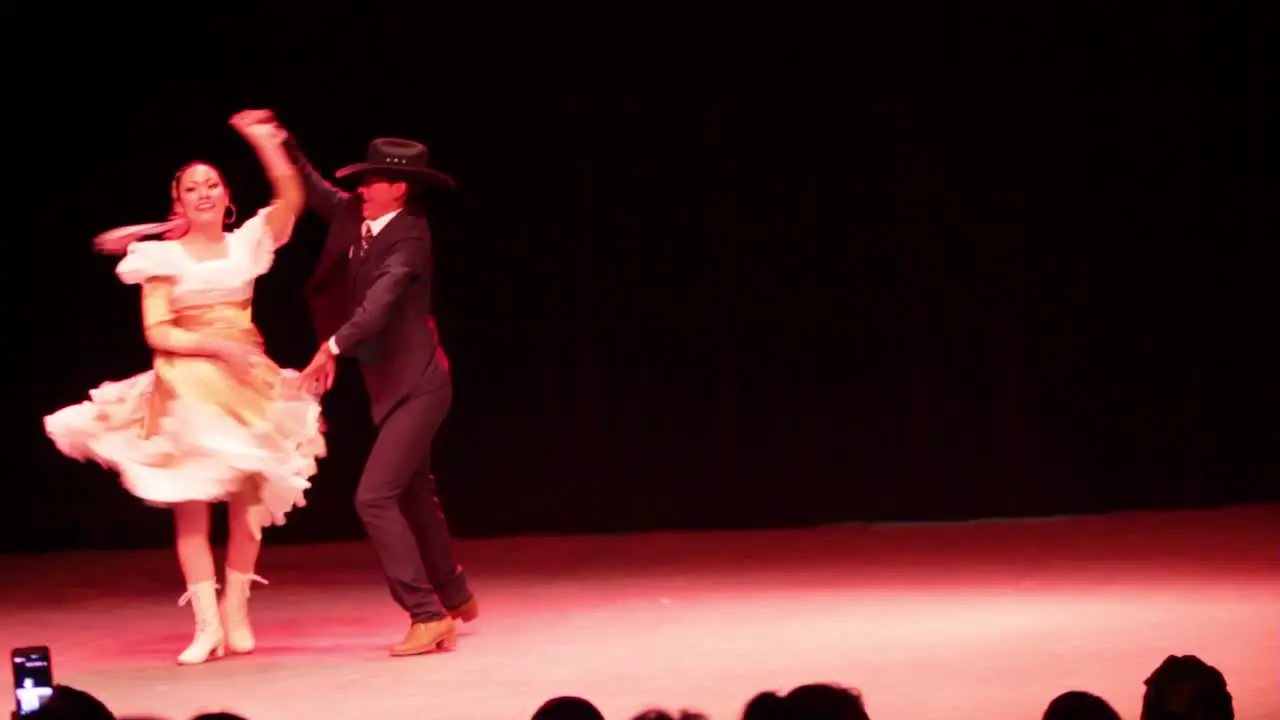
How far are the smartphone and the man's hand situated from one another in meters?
1.97

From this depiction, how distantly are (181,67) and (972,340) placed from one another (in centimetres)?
365

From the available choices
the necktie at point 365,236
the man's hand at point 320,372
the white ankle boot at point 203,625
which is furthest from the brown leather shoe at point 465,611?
the necktie at point 365,236

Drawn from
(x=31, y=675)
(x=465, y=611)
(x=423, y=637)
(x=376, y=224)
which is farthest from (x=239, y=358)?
(x=31, y=675)

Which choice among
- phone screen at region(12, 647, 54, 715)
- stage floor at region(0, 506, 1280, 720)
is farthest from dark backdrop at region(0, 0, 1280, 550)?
phone screen at region(12, 647, 54, 715)

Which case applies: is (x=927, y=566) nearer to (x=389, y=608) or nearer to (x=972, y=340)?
(x=972, y=340)

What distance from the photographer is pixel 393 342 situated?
6.12 meters

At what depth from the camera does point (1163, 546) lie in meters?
8.36

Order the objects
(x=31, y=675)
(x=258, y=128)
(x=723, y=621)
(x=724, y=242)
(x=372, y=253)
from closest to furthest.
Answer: (x=31, y=675), (x=372, y=253), (x=258, y=128), (x=723, y=621), (x=724, y=242)

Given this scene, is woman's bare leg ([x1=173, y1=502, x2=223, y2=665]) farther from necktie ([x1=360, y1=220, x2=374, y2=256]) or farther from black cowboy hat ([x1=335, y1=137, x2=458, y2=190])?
black cowboy hat ([x1=335, y1=137, x2=458, y2=190])

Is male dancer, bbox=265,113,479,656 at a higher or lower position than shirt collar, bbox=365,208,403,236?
lower

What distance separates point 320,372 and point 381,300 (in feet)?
0.92

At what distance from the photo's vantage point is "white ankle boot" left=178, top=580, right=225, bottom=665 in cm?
611

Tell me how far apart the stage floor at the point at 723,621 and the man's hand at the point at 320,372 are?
816 mm

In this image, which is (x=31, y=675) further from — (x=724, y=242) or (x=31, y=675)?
(x=724, y=242)
